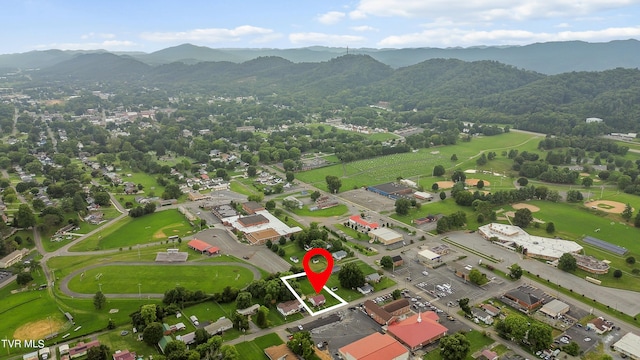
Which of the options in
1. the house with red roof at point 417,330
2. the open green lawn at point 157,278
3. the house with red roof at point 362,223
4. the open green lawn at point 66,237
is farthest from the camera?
the house with red roof at point 362,223

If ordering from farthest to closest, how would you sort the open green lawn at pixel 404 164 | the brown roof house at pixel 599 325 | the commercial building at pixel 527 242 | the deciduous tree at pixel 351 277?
the open green lawn at pixel 404 164 < the commercial building at pixel 527 242 < the deciduous tree at pixel 351 277 < the brown roof house at pixel 599 325

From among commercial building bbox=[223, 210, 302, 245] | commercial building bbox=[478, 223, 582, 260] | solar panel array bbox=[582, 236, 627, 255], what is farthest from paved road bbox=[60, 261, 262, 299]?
solar panel array bbox=[582, 236, 627, 255]

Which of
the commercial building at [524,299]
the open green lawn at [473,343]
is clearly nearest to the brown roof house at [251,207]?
the open green lawn at [473,343]

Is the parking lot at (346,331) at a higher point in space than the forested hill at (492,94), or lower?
lower

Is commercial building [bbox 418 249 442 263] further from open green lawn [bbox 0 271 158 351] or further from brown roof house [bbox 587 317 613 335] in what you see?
open green lawn [bbox 0 271 158 351]

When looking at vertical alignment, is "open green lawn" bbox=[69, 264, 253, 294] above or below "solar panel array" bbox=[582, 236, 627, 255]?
above

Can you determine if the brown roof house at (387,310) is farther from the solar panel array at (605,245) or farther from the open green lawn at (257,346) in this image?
the solar panel array at (605,245)

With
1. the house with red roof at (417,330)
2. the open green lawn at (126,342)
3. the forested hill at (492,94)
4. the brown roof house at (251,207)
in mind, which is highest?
the forested hill at (492,94)

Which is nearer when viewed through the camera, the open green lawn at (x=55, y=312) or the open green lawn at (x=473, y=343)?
the open green lawn at (x=473, y=343)
